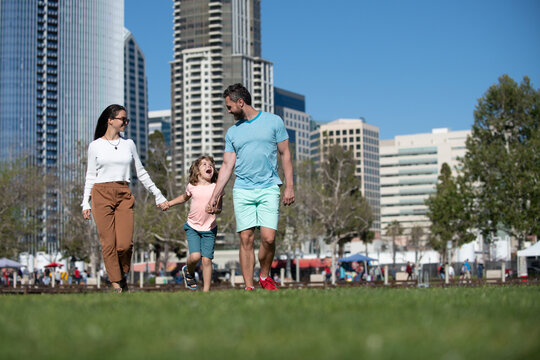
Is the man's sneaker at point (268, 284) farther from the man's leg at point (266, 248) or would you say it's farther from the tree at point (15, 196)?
the tree at point (15, 196)

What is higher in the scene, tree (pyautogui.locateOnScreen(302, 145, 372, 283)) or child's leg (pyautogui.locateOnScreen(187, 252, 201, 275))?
tree (pyautogui.locateOnScreen(302, 145, 372, 283))

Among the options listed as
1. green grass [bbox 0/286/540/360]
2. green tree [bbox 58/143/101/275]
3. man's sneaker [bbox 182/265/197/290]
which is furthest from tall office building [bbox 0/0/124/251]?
green grass [bbox 0/286/540/360]

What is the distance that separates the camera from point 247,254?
10.2 meters

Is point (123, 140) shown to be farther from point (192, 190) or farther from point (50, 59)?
point (50, 59)

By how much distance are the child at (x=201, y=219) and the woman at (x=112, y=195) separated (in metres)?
1.15

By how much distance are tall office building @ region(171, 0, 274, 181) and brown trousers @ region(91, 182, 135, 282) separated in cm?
17863

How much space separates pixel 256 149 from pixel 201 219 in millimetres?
2109

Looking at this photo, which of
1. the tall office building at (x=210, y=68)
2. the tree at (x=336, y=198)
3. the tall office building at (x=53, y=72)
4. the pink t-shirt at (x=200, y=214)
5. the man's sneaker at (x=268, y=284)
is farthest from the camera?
the tall office building at (x=210, y=68)

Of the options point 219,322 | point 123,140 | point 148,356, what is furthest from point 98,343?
point 123,140

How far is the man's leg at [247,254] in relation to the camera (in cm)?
1000

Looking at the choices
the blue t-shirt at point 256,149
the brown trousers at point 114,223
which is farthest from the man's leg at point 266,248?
the brown trousers at point 114,223

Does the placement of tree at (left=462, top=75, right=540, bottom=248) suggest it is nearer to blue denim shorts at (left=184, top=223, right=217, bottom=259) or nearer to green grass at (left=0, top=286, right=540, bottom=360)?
blue denim shorts at (left=184, top=223, right=217, bottom=259)

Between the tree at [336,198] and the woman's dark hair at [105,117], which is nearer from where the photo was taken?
the woman's dark hair at [105,117]

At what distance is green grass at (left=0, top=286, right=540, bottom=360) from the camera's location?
343cm
